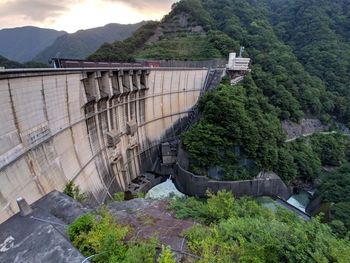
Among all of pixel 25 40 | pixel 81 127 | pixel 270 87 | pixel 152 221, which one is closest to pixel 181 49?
pixel 270 87

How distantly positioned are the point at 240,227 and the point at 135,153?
16225 mm

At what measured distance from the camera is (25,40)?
160 m

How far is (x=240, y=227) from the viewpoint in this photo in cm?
835

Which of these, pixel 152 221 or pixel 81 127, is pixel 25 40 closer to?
pixel 81 127

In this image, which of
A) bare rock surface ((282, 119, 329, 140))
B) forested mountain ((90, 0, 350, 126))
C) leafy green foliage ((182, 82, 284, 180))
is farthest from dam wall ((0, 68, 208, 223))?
forested mountain ((90, 0, 350, 126))

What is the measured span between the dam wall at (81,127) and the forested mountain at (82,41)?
79.8 meters

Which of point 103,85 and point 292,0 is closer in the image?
point 103,85

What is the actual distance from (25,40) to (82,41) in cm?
6140

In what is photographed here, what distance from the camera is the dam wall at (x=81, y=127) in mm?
10172

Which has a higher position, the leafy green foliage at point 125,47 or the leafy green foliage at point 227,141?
the leafy green foliage at point 125,47

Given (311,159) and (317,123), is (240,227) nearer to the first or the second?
(311,159)

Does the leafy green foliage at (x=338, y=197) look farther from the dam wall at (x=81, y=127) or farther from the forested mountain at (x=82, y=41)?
the forested mountain at (x=82, y=41)

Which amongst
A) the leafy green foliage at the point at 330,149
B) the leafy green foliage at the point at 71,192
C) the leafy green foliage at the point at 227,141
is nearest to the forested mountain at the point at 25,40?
the leafy green foliage at the point at 227,141

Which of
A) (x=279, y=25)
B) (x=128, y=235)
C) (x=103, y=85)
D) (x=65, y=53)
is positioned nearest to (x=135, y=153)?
(x=103, y=85)
